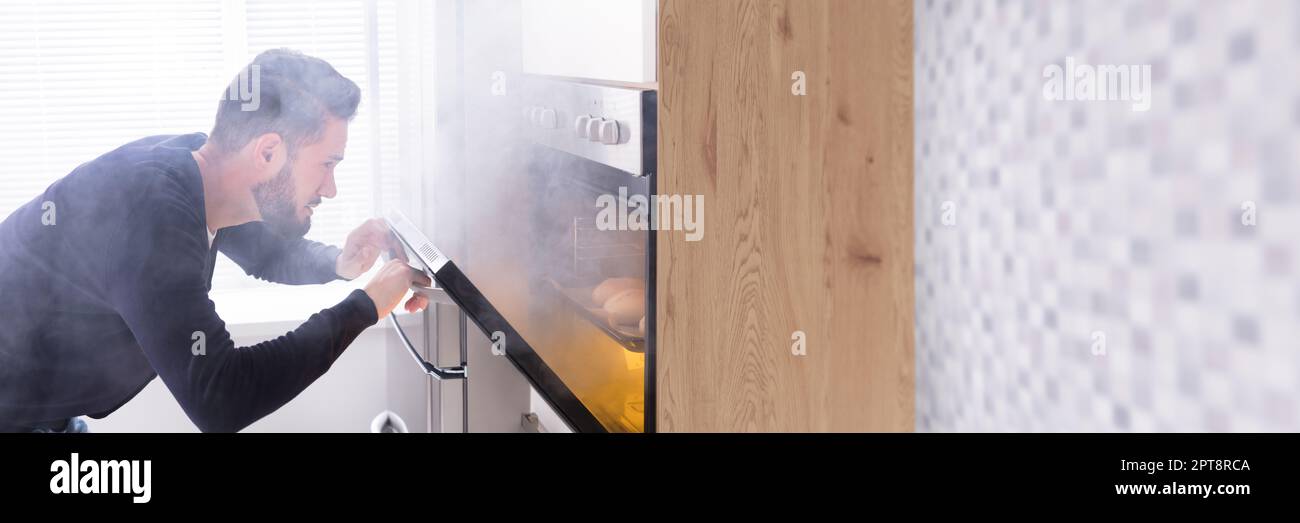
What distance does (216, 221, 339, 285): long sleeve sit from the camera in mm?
1575

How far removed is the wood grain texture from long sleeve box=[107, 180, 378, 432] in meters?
0.60

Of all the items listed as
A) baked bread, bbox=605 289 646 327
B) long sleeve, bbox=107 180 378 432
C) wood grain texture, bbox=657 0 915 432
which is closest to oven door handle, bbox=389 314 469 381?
long sleeve, bbox=107 180 378 432

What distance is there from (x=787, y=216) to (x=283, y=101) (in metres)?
0.82

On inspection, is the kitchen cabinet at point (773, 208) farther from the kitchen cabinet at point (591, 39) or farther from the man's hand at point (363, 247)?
the man's hand at point (363, 247)

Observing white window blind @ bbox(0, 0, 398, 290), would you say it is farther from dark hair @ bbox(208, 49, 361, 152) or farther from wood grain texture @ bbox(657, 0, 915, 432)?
wood grain texture @ bbox(657, 0, 915, 432)

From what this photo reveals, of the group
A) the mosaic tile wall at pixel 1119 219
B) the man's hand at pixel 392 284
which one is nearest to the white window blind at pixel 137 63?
the man's hand at pixel 392 284

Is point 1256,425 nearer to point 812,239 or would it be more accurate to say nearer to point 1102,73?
point 1102,73

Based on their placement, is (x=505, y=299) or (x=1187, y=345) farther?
(x=505, y=299)
